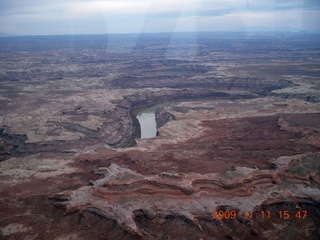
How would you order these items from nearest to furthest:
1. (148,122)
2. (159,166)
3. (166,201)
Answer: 1. (166,201)
2. (159,166)
3. (148,122)

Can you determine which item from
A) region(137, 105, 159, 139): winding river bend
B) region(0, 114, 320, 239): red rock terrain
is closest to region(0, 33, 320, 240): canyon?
region(0, 114, 320, 239): red rock terrain

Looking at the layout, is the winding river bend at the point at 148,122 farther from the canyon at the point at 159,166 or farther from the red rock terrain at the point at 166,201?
the red rock terrain at the point at 166,201

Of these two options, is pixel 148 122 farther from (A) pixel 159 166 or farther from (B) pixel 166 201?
(B) pixel 166 201

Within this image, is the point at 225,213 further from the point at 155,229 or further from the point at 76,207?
the point at 76,207

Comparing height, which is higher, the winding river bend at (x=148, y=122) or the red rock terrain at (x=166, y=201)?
the red rock terrain at (x=166, y=201)

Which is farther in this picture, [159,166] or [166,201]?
[159,166]

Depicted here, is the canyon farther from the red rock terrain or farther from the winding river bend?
the winding river bend

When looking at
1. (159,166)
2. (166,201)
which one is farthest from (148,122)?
(166,201)

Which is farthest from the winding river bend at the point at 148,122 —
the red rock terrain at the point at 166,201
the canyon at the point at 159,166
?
the red rock terrain at the point at 166,201

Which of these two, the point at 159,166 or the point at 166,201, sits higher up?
the point at 166,201
